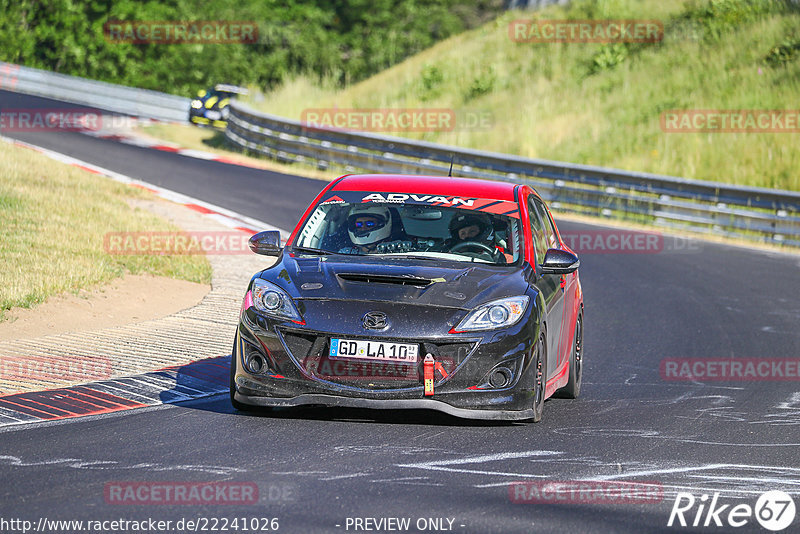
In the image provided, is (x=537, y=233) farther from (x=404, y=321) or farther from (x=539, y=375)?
(x=404, y=321)

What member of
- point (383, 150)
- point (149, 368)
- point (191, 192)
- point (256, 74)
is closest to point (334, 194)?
point (149, 368)

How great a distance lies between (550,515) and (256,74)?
5321cm

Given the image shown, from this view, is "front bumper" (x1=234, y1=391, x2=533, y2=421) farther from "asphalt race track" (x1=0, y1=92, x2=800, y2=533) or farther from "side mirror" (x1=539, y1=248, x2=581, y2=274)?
"side mirror" (x1=539, y1=248, x2=581, y2=274)

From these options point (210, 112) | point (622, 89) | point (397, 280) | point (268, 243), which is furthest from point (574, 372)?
point (210, 112)

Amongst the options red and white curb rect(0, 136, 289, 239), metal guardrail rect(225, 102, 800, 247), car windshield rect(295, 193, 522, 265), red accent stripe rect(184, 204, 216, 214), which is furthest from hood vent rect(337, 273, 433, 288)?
metal guardrail rect(225, 102, 800, 247)

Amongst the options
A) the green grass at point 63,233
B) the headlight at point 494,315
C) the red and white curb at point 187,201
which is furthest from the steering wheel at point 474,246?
the red and white curb at point 187,201

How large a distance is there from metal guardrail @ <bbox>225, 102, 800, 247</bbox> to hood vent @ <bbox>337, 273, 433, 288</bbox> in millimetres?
15342

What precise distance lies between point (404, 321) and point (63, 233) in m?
9.22

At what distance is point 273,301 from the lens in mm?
7312

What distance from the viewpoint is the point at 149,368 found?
9.23 meters

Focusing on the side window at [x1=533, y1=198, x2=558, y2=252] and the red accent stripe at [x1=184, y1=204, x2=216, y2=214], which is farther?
the red accent stripe at [x1=184, y1=204, x2=216, y2=214]

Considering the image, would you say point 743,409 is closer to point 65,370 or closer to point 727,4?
point 65,370

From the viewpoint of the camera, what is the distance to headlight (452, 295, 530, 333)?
7119 millimetres

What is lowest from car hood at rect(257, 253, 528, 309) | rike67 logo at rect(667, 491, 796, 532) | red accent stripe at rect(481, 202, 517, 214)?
rike67 logo at rect(667, 491, 796, 532)
